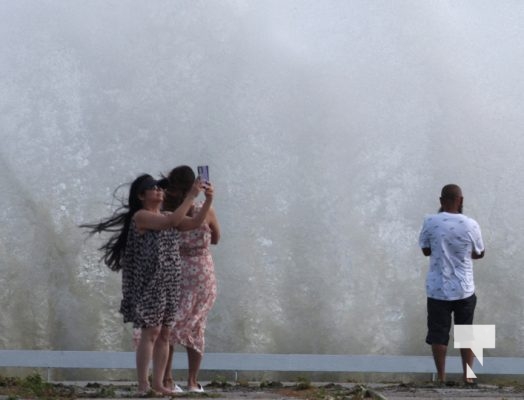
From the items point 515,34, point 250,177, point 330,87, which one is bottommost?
point 250,177

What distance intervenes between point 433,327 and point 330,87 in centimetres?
692

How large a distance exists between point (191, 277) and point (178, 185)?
0.63 metres

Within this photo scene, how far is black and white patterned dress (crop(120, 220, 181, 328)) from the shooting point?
276 inches

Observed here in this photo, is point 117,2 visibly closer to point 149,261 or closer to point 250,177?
point 250,177

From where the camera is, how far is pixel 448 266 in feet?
27.7

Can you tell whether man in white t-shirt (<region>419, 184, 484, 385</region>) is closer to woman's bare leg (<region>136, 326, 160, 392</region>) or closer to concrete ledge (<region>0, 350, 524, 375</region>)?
concrete ledge (<region>0, 350, 524, 375</region>)

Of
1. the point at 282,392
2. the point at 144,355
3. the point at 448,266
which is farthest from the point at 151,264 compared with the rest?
the point at 448,266

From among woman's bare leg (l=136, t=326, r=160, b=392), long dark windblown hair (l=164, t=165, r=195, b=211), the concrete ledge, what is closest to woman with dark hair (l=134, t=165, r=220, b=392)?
long dark windblown hair (l=164, t=165, r=195, b=211)

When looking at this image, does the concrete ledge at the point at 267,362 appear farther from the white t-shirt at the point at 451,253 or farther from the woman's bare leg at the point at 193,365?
the woman's bare leg at the point at 193,365

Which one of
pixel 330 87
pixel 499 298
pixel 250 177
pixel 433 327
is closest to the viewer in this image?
pixel 433 327

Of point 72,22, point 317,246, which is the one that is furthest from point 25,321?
point 72,22

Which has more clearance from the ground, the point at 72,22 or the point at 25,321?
the point at 72,22

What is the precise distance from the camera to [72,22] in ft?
50.6

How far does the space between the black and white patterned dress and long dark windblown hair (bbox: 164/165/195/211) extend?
18.1 inches
